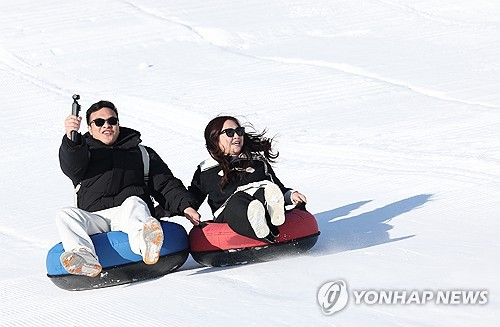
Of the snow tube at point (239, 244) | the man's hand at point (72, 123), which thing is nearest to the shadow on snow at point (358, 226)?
the snow tube at point (239, 244)

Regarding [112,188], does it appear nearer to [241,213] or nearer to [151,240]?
[151,240]

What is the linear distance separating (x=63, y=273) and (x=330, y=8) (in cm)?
1196

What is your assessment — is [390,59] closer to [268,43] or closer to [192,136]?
[268,43]

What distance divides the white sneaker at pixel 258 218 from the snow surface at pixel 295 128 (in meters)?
0.22

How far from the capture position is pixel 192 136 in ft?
35.0

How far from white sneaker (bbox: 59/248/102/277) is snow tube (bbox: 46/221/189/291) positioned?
145 mm

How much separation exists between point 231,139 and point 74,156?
3.29 feet

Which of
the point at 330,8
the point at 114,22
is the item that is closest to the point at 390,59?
the point at 330,8

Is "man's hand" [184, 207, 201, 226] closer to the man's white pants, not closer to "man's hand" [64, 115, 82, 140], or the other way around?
the man's white pants

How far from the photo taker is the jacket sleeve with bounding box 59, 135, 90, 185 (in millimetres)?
5723

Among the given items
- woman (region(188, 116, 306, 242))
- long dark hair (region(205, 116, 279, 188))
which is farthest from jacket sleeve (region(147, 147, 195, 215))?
long dark hair (region(205, 116, 279, 188))

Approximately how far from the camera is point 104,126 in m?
5.95

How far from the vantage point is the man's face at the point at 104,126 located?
594cm

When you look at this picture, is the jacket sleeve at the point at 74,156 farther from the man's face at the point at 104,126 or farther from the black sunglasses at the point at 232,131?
the black sunglasses at the point at 232,131
